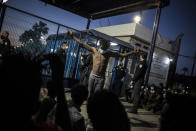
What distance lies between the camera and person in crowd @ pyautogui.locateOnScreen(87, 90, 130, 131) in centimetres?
102

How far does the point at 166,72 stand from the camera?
1422cm

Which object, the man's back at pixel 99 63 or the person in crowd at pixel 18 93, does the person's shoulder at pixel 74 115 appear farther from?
the man's back at pixel 99 63

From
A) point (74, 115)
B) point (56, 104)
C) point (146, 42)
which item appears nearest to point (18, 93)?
point (56, 104)

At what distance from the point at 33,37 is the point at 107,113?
442cm

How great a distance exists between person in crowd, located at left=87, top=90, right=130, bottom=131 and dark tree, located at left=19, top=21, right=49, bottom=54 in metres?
3.92

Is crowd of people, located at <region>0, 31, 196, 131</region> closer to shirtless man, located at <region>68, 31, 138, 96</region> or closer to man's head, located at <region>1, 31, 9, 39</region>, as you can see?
shirtless man, located at <region>68, 31, 138, 96</region>

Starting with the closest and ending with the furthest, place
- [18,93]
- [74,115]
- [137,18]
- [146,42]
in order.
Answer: [18,93]
[74,115]
[137,18]
[146,42]

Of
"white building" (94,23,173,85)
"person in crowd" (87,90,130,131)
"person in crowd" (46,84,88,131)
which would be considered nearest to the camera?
"person in crowd" (87,90,130,131)

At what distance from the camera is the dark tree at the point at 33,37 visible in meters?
4.51

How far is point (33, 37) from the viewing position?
469 cm

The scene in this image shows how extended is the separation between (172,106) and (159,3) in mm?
6174

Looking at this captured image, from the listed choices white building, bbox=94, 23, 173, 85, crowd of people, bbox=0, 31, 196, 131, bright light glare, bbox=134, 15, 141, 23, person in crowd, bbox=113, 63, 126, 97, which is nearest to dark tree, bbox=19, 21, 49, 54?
crowd of people, bbox=0, 31, 196, 131

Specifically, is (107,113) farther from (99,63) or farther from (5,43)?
(5,43)

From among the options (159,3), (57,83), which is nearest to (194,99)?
(57,83)
